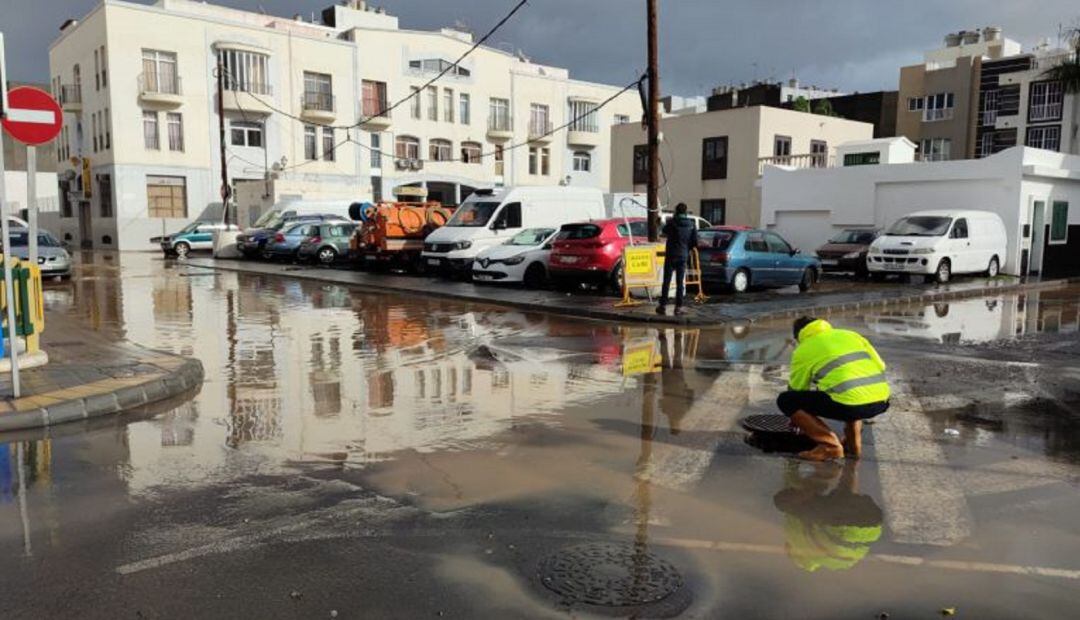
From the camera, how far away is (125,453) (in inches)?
250

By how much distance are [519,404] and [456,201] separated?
48.3m

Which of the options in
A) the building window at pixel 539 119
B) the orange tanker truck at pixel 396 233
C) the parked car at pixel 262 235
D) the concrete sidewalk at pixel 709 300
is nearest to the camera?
the concrete sidewalk at pixel 709 300

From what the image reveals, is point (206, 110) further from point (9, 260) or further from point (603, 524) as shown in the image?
point (603, 524)

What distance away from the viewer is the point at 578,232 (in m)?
17.8

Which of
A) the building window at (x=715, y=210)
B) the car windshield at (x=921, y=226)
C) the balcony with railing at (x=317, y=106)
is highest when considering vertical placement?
the balcony with railing at (x=317, y=106)

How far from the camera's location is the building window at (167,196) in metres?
43.8

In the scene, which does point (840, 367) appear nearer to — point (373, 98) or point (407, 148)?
point (373, 98)

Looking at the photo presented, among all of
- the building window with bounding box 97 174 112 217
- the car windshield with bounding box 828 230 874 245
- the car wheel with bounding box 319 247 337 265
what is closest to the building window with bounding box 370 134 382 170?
the building window with bounding box 97 174 112 217

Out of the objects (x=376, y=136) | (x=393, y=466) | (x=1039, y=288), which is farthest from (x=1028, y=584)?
(x=376, y=136)

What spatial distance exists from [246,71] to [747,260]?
3656 centimetres

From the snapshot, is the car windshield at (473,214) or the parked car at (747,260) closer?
the parked car at (747,260)

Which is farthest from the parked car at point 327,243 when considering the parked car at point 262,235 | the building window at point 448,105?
the building window at point 448,105

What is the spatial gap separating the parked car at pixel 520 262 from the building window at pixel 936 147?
45058 mm

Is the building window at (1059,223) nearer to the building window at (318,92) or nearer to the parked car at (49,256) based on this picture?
the parked car at (49,256)
